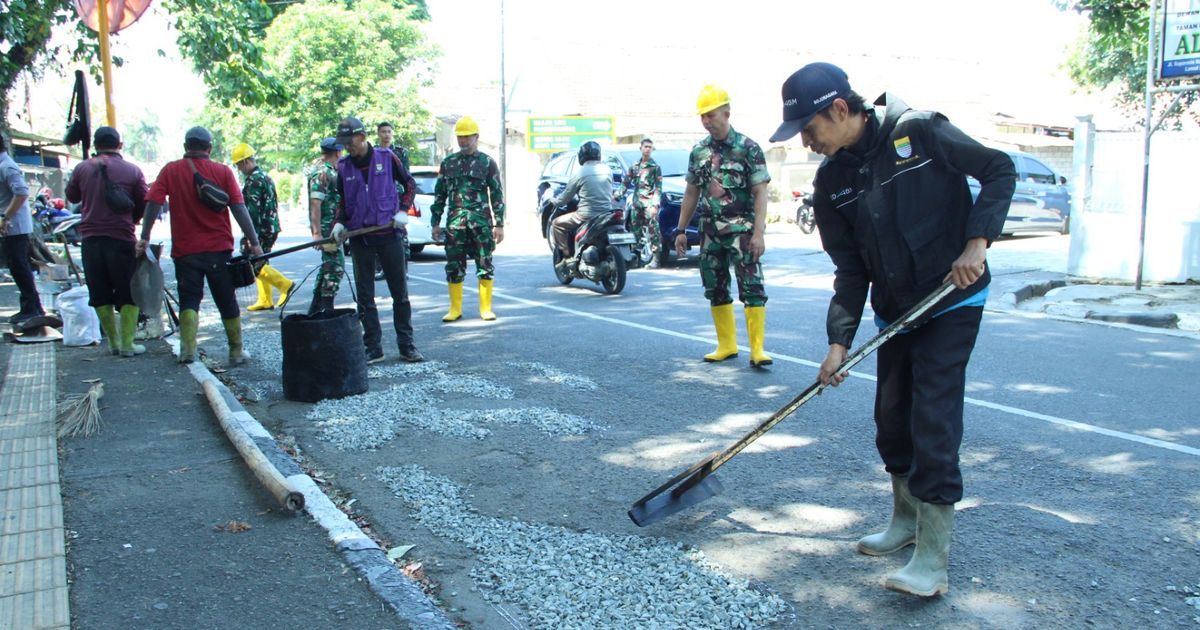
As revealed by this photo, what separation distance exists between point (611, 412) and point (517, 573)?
97.2 inches

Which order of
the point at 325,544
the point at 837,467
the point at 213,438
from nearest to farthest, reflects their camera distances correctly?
the point at 325,544
the point at 837,467
the point at 213,438

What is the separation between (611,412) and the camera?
6.11 m

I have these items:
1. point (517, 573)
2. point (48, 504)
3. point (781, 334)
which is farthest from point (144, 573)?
point (781, 334)

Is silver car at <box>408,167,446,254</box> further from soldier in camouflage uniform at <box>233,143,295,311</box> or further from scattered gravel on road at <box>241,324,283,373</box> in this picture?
scattered gravel on road at <box>241,324,283,373</box>

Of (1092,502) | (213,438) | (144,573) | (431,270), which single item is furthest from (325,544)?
(431,270)

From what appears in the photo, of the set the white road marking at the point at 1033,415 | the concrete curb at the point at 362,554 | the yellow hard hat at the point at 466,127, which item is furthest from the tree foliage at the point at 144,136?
the concrete curb at the point at 362,554

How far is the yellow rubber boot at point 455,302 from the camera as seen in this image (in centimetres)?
992

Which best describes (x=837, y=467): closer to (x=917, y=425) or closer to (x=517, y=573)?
(x=917, y=425)

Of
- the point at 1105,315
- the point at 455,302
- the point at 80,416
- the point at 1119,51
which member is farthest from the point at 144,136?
the point at 80,416

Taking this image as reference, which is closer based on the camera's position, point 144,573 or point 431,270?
point 144,573

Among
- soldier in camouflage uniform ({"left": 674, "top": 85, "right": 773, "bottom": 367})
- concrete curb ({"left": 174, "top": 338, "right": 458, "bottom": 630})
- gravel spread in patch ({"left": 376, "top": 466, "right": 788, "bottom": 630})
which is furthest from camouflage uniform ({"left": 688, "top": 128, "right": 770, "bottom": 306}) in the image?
gravel spread in patch ({"left": 376, "top": 466, "right": 788, "bottom": 630})

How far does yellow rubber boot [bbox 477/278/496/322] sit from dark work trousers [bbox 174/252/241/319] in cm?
275

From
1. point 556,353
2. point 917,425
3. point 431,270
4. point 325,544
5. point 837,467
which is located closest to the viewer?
point 917,425

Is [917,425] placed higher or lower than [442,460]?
higher
